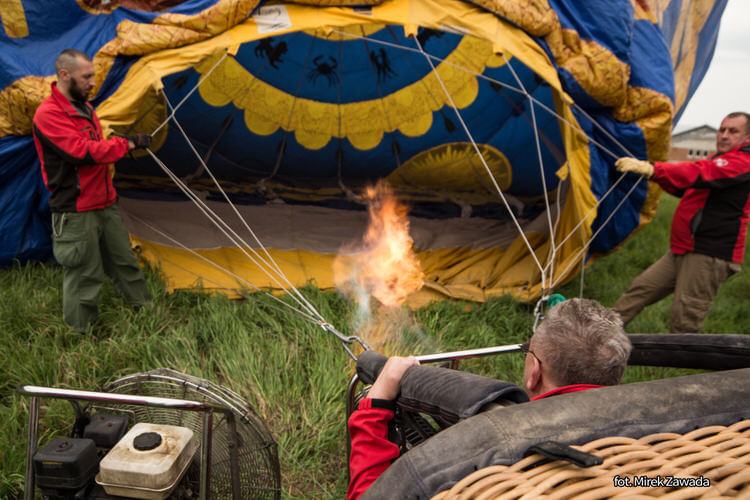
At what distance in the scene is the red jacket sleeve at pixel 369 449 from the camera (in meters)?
1.01

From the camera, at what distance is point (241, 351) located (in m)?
2.70

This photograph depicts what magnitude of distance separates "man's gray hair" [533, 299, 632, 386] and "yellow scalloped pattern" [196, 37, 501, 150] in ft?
12.6

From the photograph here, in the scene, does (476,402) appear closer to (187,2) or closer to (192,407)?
(192,407)

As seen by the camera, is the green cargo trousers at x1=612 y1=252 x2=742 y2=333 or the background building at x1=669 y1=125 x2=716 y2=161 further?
the background building at x1=669 y1=125 x2=716 y2=161

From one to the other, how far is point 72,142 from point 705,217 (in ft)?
11.8

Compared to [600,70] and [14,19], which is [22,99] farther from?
[600,70]

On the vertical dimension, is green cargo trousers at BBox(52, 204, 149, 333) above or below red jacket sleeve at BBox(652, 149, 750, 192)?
below

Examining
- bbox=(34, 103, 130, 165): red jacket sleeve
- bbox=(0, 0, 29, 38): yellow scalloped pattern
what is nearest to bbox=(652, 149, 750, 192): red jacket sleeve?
bbox=(34, 103, 130, 165): red jacket sleeve

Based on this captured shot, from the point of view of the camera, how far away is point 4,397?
7.56 feet

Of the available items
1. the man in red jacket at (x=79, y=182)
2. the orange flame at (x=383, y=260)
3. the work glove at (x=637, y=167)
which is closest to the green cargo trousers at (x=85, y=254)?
the man in red jacket at (x=79, y=182)

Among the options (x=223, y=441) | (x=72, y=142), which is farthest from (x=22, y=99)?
(x=223, y=441)

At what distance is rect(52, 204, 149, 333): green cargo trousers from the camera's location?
108 inches

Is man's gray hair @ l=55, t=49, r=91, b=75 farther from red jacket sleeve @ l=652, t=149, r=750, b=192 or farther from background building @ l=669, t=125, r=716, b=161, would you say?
background building @ l=669, t=125, r=716, b=161

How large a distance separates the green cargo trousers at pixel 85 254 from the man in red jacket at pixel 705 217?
3.05 m
